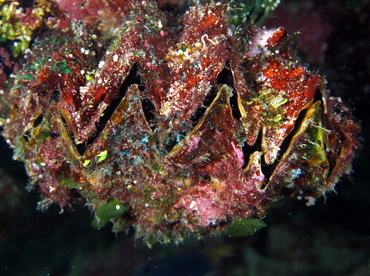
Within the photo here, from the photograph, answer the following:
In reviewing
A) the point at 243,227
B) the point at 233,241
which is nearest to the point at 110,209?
the point at 243,227

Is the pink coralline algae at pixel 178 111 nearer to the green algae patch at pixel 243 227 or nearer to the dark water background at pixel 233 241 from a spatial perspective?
the green algae patch at pixel 243 227

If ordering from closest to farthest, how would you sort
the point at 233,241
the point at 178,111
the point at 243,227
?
the point at 178,111 < the point at 243,227 < the point at 233,241

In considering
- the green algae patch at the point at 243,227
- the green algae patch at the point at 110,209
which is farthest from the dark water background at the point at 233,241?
the green algae patch at the point at 110,209

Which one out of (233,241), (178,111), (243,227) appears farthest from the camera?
(233,241)

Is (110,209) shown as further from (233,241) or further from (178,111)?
(233,241)

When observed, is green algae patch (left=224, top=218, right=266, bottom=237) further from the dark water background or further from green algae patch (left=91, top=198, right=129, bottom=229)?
green algae patch (left=91, top=198, right=129, bottom=229)
